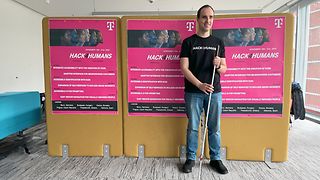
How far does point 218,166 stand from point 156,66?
1258mm

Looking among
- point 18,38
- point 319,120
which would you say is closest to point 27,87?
point 18,38

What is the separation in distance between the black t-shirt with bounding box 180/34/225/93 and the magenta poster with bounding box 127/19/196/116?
0.23 m

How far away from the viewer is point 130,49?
8.23 feet

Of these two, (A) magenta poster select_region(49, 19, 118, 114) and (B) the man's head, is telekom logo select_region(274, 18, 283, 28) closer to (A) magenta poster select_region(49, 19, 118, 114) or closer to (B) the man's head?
(B) the man's head

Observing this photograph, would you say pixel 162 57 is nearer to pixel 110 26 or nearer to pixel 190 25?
pixel 190 25

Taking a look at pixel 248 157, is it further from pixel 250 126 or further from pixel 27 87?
pixel 27 87

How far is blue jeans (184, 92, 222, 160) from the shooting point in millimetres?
2271

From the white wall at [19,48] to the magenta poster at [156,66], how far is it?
348 cm

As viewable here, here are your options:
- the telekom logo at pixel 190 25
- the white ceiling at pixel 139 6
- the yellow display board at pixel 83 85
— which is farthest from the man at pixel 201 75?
the white ceiling at pixel 139 6

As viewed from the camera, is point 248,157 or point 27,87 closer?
point 248,157

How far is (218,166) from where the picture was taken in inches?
90.6

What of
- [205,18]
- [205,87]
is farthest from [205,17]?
[205,87]

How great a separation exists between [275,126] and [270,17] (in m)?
1.19

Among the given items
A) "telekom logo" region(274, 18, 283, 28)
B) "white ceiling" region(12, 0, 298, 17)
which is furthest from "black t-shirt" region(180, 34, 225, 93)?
"white ceiling" region(12, 0, 298, 17)
